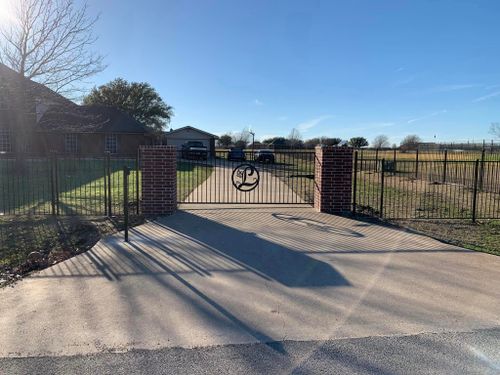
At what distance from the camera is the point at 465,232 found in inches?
312

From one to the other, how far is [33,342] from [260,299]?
2.19 meters

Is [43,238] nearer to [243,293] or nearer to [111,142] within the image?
[243,293]

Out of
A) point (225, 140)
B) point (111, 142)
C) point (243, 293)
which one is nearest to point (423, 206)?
point (243, 293)

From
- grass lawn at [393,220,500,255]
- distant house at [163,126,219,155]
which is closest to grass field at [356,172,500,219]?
grass lawn at [393,220,500,255]

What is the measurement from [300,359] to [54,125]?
2332 centimetres

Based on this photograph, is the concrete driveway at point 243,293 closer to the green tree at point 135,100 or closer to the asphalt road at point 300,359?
the asphalt road at point 300,359

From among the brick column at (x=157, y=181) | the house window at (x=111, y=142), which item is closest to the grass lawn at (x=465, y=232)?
the brick column at (x=157, y=181)

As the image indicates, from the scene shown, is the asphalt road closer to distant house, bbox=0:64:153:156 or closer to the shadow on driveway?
the shadow on driveway

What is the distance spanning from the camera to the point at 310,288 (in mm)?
4746

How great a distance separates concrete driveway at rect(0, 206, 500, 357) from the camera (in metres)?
3.63

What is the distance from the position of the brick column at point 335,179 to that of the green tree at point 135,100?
2117 inches

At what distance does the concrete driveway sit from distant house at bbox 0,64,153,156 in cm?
1023

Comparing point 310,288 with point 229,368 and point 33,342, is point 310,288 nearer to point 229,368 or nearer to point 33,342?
point 229,368

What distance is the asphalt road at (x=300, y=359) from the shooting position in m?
3.05
